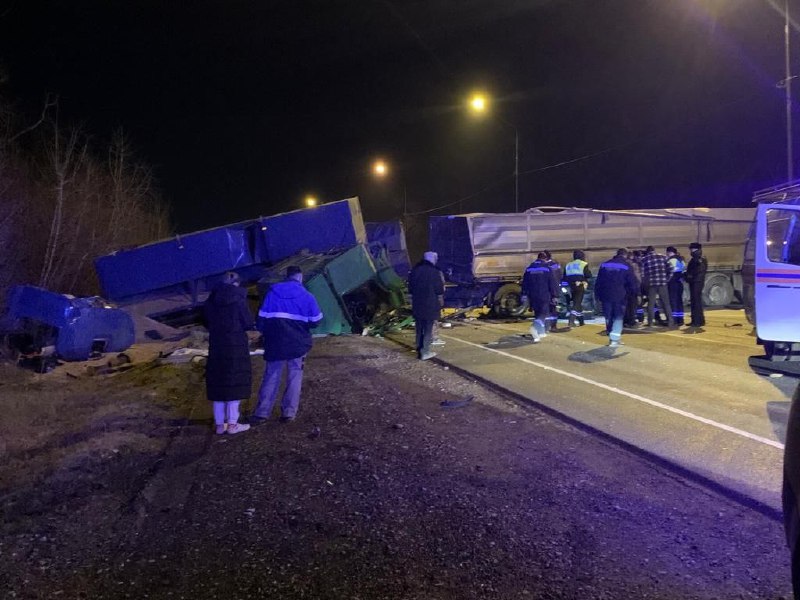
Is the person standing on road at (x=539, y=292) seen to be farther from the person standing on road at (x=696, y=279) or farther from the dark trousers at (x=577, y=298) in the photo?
the person standing on road at (x=696, y=279)

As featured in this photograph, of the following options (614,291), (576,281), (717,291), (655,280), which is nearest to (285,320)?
(614,291)

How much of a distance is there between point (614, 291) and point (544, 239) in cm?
651

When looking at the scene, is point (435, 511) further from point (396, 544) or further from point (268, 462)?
point (268, 462)

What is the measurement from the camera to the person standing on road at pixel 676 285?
14.8 meters

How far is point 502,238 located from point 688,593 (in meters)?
14.7

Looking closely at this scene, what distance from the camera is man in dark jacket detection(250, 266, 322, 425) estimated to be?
714 cm

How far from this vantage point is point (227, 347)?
22.5 feet

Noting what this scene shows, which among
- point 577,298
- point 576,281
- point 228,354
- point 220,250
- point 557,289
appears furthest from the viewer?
point 220,250

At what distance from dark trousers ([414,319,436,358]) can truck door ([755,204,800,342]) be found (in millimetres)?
4843

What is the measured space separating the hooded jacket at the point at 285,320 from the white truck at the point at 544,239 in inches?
428

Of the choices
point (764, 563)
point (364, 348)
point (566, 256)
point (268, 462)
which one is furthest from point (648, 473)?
point (566, 256)

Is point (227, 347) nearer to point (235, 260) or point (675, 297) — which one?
point (235, 260)

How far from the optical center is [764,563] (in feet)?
Result: 12.4

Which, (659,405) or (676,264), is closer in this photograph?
(659,405)
